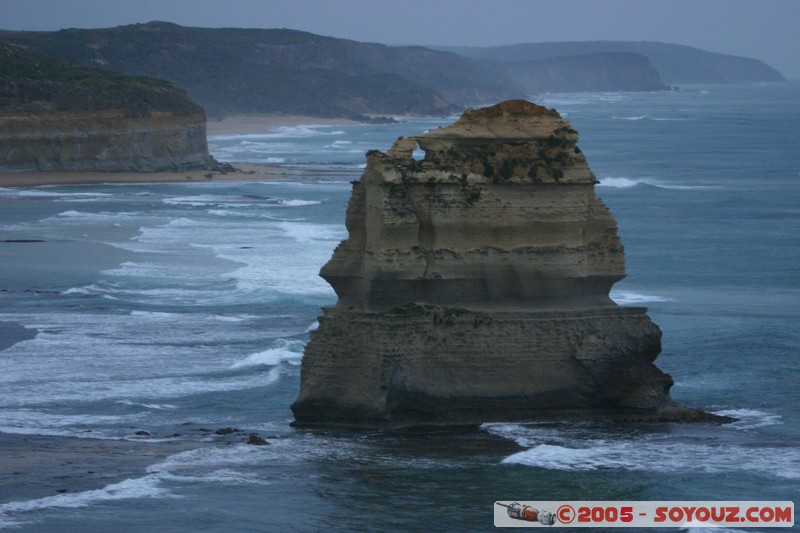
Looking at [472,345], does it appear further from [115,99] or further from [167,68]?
[167,68]

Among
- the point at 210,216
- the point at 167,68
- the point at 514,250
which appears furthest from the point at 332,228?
the point at 167,68

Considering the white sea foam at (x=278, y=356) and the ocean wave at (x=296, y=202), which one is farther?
the ocean wave at (x=296, y=202)

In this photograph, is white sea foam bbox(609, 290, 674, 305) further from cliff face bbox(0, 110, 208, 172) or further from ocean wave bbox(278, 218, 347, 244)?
cliff face bbox(0, 110, 208, 172)

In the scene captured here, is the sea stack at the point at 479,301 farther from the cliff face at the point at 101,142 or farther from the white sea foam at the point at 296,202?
the cliff face at the point at 101,142

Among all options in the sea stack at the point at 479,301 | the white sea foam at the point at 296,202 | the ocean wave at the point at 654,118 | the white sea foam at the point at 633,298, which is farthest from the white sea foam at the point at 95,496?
the ocean wave at the point at 654,118

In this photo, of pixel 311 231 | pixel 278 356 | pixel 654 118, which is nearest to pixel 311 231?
pixel 311 231

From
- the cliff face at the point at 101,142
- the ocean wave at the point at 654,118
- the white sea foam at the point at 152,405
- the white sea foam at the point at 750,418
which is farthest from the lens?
the ocean wave at the point at 654,118

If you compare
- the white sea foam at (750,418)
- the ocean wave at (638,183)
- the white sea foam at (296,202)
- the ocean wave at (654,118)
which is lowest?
the white sea foam at (750,418)
